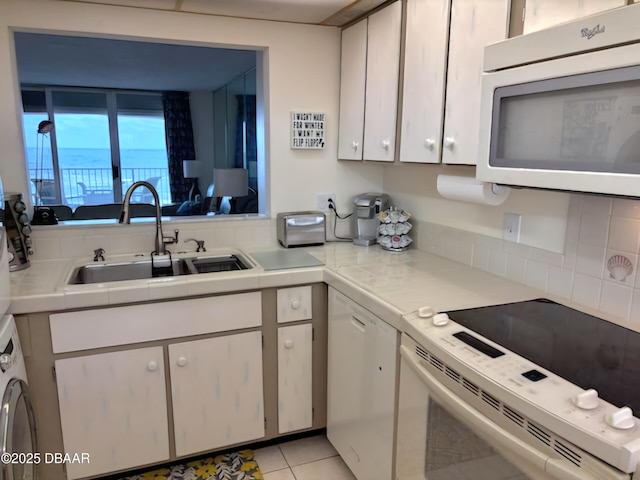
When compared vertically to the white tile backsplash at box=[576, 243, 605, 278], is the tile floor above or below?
below

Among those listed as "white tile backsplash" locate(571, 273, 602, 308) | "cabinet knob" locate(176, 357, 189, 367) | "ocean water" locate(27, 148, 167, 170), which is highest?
"ocean water" locate(27, 148, 167, 170)

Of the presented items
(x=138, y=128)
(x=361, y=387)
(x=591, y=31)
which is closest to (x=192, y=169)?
(x=138, y=128)

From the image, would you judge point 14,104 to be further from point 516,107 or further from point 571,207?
point 571,207

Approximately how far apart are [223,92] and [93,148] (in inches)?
88.2

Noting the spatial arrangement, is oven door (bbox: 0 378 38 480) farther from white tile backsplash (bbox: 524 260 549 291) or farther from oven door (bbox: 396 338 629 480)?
white tile backsplash (bbox: 524 260 549 291)

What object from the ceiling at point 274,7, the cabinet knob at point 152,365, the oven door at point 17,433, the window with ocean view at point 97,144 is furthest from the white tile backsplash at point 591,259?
the window with ocean view at point 97,144

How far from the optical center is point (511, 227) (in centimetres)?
183

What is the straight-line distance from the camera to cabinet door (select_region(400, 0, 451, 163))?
1.72 m

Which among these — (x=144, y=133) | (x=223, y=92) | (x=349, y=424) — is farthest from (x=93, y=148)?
(x=349, y=424)

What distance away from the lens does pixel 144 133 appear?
759cm

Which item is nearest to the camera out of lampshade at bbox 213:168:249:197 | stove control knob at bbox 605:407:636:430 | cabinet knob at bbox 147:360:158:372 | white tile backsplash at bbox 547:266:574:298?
stove control knob at bbox 605:407:636:430

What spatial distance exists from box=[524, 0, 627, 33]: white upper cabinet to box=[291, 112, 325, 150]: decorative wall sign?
133 cm

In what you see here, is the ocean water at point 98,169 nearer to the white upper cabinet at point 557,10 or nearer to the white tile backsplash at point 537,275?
the white tile backsplash at point 537,275

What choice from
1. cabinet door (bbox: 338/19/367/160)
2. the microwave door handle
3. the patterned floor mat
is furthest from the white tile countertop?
the patterned floor mat
